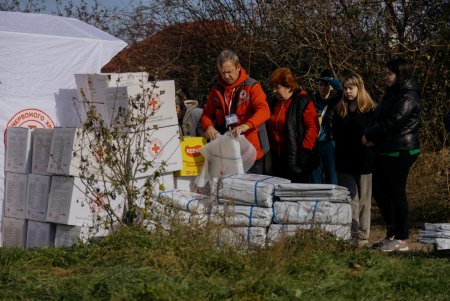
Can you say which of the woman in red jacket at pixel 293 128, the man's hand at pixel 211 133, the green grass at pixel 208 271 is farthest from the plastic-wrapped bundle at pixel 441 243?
the man's hand at pixel 211 133

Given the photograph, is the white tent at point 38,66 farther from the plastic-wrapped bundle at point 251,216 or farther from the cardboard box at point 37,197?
the plastic-wrapped bundle at point 251,216

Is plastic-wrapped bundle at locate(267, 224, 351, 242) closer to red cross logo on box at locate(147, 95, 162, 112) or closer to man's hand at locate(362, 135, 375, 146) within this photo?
man's hand at locate(362, 135, 375, 146)

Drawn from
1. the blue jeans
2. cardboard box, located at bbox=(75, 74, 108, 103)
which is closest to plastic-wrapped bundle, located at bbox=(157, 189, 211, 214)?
cardboard box, located at bbox=(75, 74, 108, 103)

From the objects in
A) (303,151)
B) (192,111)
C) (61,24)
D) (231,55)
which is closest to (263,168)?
(303,151)

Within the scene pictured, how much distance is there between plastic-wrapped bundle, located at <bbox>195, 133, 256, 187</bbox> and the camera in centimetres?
834

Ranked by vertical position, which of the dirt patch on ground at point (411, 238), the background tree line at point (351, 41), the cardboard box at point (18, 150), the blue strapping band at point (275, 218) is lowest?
the dirt patch on ground at point (411, 238)

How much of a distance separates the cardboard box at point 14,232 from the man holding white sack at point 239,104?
7.12 ft

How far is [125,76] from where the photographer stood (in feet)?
28.4

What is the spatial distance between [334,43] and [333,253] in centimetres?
640

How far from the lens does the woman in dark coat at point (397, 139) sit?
7902 mm

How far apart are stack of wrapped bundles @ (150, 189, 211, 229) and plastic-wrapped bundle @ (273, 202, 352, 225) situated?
0.64m

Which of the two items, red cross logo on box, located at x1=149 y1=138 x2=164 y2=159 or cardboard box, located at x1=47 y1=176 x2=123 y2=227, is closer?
cardboard box, located at x1=47 y1=176 x2=123 y2=227

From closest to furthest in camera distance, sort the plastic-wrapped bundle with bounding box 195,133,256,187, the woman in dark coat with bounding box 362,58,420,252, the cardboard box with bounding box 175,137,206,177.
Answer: the woman in dark coat with bounding box 362,58,420,252 → the plastic-wrapped bundle with bounding box 195,133,256,187 → the cardboard box with bounding box 175,137,206,177

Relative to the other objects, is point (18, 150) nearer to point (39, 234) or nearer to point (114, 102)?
point (39, 234)
